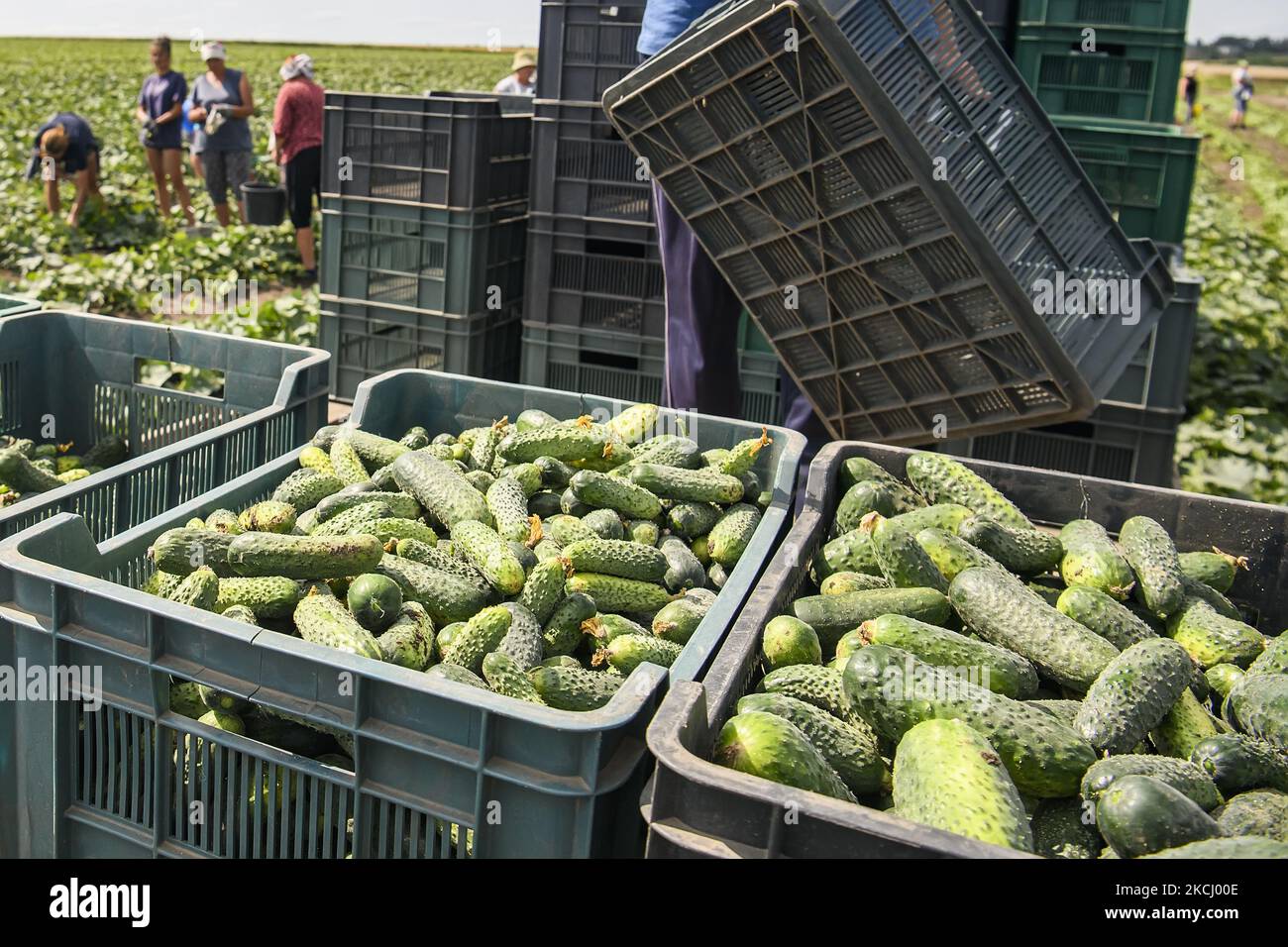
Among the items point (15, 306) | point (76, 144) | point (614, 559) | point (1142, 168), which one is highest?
point (76, 144)

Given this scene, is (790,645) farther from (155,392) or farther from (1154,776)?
(155,392)

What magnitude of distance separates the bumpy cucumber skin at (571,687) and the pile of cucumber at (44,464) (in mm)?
2002

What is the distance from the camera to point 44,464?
400 cm

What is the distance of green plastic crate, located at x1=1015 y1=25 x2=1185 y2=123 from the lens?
18.1 feet

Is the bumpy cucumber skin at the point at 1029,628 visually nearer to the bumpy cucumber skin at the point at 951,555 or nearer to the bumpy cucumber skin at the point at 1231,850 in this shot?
the bumpy cucumber skin at the point at 951,555

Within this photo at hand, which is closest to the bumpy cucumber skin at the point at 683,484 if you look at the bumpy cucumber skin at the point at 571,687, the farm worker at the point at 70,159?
the bumpy cucumber skin at the point at 571,687

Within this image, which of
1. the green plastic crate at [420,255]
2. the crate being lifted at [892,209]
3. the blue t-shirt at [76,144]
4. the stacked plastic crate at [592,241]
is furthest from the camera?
the blue t-shirt at [76,144]

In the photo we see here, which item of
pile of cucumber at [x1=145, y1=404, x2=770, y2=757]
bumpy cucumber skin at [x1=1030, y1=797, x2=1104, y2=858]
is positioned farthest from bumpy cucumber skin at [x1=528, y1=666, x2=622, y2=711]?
bumpy cucumber skin at [x1=1030, y1=797, x2=1104, y2=858]

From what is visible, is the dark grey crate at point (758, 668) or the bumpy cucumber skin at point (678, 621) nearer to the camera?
the dark grey crate at point (758, 668)

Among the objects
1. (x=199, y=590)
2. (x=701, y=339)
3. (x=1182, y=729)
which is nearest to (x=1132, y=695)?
(x=1182, y=729)

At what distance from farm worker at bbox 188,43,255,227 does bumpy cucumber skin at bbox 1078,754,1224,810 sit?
11.6 meters

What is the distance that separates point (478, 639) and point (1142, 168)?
163 inches

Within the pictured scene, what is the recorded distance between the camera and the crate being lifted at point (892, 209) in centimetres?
353

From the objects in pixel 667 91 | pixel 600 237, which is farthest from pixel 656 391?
pixel 667 91
